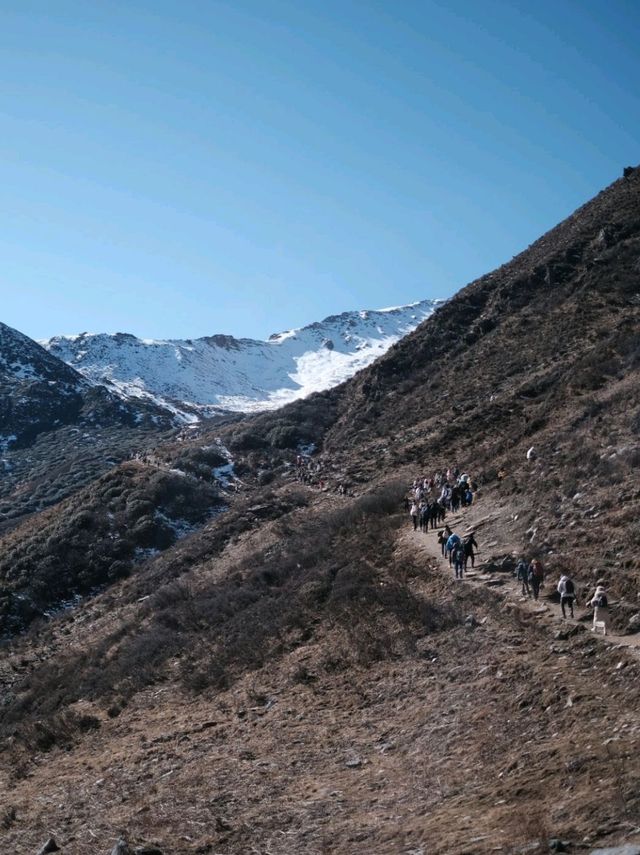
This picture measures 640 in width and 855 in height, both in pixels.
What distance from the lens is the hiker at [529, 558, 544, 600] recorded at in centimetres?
1351

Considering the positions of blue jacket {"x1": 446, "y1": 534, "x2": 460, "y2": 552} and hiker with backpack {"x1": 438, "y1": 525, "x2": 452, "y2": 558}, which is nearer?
blue jacket {"x1": 446, "y1": 534, "x2": 460, "y2": 552}

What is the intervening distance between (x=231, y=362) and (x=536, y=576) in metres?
139

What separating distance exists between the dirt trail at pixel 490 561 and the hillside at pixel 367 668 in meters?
0.08

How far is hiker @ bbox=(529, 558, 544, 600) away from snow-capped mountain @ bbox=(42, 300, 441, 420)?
8848 cm

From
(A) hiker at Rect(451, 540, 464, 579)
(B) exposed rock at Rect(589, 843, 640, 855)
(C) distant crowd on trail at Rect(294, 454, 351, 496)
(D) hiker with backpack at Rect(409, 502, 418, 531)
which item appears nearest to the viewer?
(B) exposed rock at Rect(589, 843, 640, 855)

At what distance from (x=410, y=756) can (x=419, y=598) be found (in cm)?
629

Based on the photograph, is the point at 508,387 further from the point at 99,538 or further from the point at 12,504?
the point at 12,504

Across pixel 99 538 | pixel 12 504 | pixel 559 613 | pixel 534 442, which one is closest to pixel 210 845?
pixel 559 613

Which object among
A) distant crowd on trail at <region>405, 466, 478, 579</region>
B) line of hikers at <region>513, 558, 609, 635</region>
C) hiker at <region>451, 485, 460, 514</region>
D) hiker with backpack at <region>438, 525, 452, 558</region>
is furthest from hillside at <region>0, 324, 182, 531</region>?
line of hikers at <region>513, 558, 609, 635</region>

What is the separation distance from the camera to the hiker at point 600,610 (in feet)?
36.3

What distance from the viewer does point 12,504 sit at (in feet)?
169

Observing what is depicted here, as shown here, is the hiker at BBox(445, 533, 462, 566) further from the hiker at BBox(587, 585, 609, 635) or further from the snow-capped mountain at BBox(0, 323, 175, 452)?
the snow-capped mountain at BBox(0, 323, 175, 452)

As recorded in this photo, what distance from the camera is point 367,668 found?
1397 cm

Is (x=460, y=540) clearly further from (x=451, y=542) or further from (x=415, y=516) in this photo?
(x=415, y=516)
